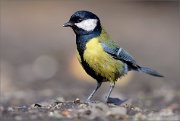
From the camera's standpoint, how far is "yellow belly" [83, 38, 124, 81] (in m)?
7.73

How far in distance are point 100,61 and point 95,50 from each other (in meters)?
0.14

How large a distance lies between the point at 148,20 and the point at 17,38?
4076 millimetres

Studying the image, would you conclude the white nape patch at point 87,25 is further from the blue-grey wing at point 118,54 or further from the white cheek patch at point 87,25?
the blue-grey wing at point 118,54

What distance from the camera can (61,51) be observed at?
1507cm

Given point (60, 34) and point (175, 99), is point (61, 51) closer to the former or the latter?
point (60, 34)

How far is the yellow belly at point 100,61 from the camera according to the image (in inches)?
305

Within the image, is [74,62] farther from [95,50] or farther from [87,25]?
[95,50]

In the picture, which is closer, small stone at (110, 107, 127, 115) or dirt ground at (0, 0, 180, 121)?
small stone at (110, 107, 127, 115)

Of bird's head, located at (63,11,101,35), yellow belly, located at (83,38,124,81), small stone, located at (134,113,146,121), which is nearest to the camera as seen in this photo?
small stone, located at (134,113,146,121)

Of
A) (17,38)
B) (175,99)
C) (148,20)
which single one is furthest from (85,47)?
(148,20)

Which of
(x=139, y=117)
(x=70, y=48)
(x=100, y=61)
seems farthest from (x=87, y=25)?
(x=70, y=48)

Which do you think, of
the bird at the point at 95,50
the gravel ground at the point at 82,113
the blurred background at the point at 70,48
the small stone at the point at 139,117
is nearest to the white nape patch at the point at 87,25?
the bird at the point at 95,50

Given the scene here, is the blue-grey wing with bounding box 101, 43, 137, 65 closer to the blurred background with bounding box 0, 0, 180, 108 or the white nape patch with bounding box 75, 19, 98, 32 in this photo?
the white nape patch with bounding box 75, 19, 98, 32

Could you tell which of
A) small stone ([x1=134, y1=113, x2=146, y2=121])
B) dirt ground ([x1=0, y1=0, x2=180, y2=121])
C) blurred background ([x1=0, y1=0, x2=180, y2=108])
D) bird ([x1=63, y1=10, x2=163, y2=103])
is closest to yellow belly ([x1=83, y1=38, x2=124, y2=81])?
bird ([x1=63, y1=10, x2=163, y2=103])
